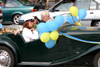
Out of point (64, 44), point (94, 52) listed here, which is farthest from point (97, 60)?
point (64, 44)

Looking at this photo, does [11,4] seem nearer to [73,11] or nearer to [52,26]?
[73,11]

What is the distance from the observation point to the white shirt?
5.09 m

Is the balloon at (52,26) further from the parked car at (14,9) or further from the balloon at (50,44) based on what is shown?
the parked car at (14,9)

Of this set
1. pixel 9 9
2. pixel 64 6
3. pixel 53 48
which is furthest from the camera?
pixel 9 9

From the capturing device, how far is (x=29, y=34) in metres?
5.16

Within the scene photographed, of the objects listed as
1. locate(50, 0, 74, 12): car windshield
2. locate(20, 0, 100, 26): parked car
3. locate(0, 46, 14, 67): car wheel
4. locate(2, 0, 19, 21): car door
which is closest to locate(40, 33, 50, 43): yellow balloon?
locate(0, 46, 14, 67): car wheel

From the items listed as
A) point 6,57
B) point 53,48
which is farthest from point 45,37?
point 6,57

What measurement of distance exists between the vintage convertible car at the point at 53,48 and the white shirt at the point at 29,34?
3.2 inches

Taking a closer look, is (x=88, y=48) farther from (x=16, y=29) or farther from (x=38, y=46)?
(x=16, y=29)

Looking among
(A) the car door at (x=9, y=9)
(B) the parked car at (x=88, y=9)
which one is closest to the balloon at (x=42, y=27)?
(B) the parked car at (x=88, y=9)

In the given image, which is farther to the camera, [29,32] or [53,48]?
[29,32]

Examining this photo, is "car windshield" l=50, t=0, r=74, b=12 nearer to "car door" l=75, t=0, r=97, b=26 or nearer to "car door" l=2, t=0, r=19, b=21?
"car door" l=75, t=0, r=97, b=26

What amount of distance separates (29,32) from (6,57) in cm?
75

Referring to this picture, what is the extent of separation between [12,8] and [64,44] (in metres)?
9.89
